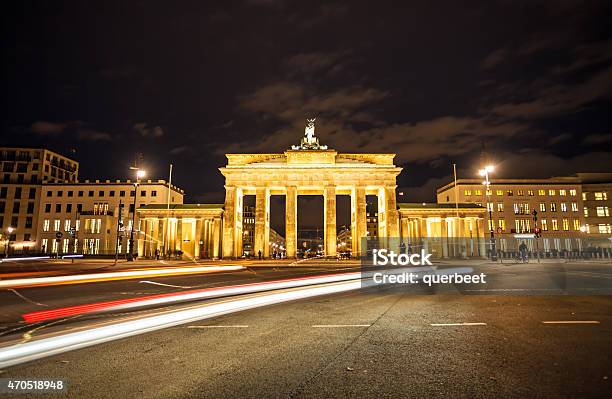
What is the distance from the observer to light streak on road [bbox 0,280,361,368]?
6.29 m

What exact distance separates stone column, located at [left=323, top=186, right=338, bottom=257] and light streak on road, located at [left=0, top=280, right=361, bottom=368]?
4673 cm

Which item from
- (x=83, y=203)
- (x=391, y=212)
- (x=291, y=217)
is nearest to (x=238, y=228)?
(x=291, y=217)

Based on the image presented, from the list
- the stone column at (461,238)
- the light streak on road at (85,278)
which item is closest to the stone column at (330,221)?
the stone column at (461,238)

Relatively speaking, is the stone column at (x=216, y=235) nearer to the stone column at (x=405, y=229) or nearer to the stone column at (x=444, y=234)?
the stone column at (x=405, y=229)

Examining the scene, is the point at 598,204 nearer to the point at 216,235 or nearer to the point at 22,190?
the point at 216,235

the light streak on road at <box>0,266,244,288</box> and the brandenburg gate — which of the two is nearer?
the light streak on road at <box>0,266,244,288</box>

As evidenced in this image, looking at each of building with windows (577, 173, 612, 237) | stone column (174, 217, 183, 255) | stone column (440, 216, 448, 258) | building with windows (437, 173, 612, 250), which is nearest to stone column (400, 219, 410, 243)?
stone column (440, 216, 448, 258)

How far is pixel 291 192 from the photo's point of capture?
6066 centimetres

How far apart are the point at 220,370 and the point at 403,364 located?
295cm

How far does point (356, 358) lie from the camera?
20.6 ft

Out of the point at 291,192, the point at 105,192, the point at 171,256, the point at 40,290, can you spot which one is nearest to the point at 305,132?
the point at 291,192

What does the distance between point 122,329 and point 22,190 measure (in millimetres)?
105908

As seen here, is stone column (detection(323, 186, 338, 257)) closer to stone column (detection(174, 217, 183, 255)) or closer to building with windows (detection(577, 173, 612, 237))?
stone column (detection(174, 217, 183, 255))

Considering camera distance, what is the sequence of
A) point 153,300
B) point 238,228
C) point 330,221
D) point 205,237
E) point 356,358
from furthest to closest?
point 205,237
point 238,228
point 330,221
point 153,300
point 356,358
